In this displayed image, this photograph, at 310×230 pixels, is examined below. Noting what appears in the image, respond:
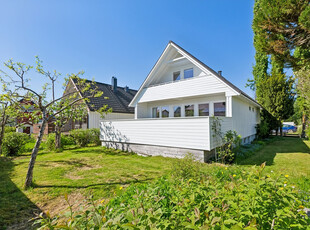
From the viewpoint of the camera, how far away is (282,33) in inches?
420

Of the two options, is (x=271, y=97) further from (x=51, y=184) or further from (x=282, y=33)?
(x=51, y=184)

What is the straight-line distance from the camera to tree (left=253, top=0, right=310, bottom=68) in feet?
29.9

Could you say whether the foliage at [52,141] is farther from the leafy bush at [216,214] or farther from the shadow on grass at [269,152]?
the shadow on grass at [269,152]

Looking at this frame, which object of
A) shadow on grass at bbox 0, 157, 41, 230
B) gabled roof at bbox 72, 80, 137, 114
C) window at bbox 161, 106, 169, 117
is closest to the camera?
shadow on grass at bbox 0, 157, 41, 230

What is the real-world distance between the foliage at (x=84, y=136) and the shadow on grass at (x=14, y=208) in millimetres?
7326

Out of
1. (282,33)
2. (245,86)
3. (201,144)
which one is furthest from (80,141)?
(245,86)

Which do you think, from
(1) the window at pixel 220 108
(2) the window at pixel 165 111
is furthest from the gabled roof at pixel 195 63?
(2) the window at pixel 165 111

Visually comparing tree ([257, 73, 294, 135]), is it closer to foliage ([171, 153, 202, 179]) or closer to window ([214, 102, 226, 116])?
window ([214, 102, 226, 116])

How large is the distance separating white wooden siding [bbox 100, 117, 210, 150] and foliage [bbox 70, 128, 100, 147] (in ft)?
6.76

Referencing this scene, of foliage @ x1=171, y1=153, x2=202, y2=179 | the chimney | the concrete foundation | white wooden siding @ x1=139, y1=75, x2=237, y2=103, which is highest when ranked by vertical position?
the chimney

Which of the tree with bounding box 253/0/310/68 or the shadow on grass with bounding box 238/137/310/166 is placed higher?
the tree with bounding box 253/0/310/68

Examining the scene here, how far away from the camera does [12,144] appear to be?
987 centimetres

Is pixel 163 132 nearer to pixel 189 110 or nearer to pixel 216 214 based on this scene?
pixel 189 110

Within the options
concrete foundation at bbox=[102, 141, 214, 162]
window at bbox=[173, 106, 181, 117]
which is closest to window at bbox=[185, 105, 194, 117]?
window at bbox=[173, 106, 181, 117]
